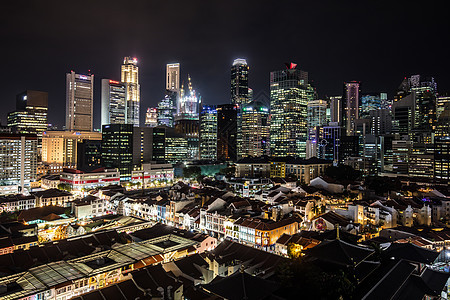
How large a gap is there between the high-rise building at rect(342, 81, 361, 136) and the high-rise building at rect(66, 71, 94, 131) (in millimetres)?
109048

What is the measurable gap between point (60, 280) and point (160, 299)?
23.6ft

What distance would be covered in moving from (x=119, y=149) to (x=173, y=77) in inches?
4909

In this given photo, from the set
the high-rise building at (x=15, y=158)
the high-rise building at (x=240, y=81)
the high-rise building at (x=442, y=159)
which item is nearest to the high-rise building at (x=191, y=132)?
the high-rise building at (x=240, y=81)

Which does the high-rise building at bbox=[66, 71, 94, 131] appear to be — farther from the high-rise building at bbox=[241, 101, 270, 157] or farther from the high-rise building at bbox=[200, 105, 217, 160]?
the high-rise building at bbox=[241, 101, 270, 157]

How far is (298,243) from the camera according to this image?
23.3 meters

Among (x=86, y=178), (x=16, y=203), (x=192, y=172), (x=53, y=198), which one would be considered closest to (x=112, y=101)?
(x=192, y=172)

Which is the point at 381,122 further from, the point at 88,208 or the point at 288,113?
the point at 88,208

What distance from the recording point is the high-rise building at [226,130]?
116 m

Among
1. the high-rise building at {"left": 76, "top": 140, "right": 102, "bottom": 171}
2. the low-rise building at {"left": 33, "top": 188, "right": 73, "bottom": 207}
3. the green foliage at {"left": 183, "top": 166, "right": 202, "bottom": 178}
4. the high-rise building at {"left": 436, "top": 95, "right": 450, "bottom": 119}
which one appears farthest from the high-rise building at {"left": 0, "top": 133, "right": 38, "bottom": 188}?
the high-rise building at {"left": 436, "top": 95, "right": 450, "bottom": 119}

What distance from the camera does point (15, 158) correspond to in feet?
181

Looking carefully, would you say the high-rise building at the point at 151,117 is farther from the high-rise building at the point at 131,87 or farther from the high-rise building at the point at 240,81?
the high-rise building at the point at 240,81

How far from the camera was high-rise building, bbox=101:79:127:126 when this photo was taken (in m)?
127

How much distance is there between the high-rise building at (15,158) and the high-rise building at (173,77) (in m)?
133

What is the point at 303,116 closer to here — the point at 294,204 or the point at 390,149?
the point at 390,149
